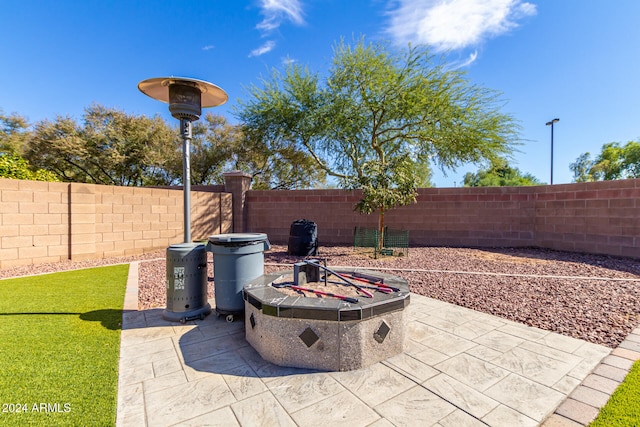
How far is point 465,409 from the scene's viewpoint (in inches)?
88.9

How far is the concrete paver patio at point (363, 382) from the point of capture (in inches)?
85.7

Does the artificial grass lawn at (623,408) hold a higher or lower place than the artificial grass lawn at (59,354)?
lower

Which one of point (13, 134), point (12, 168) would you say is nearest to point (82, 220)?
point (12, 168)

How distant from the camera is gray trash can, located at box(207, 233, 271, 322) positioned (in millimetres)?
3762

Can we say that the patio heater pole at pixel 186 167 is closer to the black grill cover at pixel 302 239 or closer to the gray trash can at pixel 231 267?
the gray trash can at pixel 231 267

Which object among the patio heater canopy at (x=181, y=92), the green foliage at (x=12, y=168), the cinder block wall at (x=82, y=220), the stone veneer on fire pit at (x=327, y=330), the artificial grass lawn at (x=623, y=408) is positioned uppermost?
the patio heater canopy at (x=181, y=92)

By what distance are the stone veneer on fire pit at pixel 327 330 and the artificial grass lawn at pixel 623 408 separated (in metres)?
1.57

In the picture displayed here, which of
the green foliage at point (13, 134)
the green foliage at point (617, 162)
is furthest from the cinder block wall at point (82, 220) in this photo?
the green foliage at point (617, 162)

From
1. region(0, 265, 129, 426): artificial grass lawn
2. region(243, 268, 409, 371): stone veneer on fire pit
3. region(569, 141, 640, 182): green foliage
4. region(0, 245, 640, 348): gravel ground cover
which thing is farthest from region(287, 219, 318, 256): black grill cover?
region(569, 141, 640, 182): green foliage

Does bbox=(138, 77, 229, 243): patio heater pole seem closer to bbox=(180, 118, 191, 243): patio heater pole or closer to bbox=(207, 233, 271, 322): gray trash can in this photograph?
bbox=(180, 118, 191, 243): patio heater pole

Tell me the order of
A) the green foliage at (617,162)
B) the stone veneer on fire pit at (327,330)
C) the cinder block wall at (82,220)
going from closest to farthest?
the stone veneer on fire pit at (327,330) → the cinder block wall at (82,220) → the green foliage at (617,162)

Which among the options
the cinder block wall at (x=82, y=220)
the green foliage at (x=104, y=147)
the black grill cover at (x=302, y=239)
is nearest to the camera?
the cinder block wall at (x=82, y=220)

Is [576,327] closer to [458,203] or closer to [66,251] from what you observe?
[458,203]

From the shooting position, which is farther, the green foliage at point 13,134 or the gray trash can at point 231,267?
the green foliage at point 13,134
